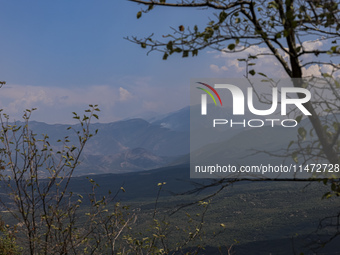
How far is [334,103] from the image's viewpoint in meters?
5.01

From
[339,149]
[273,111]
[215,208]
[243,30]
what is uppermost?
[243,30]

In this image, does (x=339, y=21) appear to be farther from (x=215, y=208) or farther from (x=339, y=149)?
(x=215, y=208)

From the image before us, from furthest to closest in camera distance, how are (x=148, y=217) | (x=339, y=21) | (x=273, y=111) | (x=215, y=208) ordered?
(x=215, y=208), (x=148, y=217), (x=273, y=111), (x=339, y=21)

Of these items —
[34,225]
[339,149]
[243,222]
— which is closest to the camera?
[339,149]

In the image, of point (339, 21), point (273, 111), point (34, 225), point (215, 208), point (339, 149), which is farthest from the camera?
point (215, 208)

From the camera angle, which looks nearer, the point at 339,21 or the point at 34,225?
the point at 339,21

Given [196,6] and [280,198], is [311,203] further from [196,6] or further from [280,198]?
[196,6]

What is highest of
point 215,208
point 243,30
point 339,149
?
point 243,30

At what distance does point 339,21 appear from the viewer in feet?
15.8

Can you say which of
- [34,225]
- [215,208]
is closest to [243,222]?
[215,208]

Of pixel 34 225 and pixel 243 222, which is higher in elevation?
pixel 34 225

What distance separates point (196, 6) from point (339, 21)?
155cm

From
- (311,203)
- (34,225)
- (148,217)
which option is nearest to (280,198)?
(311,203)

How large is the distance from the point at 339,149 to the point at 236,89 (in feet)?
6.92
